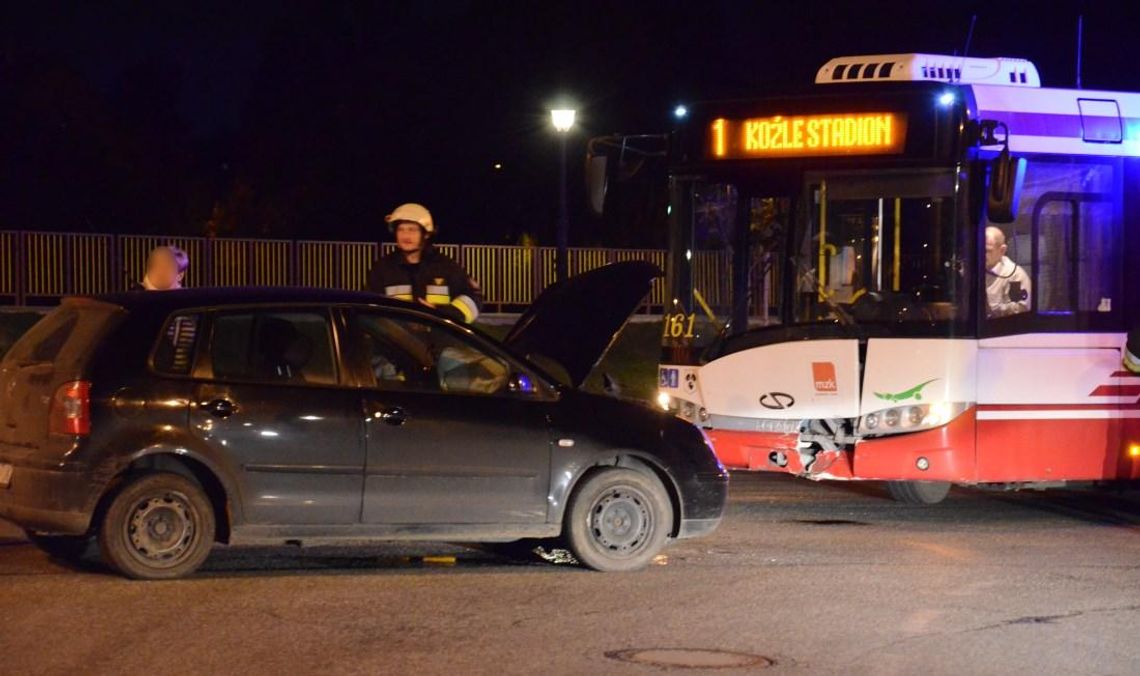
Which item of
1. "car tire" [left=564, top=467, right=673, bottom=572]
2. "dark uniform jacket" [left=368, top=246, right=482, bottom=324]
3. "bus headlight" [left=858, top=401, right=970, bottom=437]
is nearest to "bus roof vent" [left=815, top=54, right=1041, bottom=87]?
"bus headlight" [left=858, top=401, right=970, bottom=437]

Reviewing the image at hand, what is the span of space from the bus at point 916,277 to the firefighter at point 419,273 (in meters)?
1.61

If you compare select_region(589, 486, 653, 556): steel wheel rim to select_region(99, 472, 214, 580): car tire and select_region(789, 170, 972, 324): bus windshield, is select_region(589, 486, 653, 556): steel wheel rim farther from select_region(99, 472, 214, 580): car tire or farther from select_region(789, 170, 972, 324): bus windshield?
select_region(789, 170, 972, 324): bus windshield

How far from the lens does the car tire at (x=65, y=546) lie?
9.81m

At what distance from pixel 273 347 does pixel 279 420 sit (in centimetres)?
45

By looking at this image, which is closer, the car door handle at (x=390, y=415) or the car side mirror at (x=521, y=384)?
the car door handle at (x=390, y=415)

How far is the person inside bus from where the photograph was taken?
39.5ft

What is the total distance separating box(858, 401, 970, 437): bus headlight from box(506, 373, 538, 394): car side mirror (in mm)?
3226

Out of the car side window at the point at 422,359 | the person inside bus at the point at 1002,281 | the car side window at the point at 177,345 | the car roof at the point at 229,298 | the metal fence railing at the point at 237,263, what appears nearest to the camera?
the car side window at the point at 177,345

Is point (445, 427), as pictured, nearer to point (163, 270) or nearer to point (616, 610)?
point (616, 610)

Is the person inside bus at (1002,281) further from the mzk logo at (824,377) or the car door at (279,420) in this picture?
the car door at (279,420)

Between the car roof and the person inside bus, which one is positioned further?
the person inside bus

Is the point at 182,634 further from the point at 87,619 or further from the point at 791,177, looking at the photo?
the point at 791,177

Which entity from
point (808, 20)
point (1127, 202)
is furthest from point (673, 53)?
point (1127, 202)

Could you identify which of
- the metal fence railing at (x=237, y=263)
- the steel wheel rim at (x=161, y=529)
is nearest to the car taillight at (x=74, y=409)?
the steel wheel rim at (x=161, y=529)
